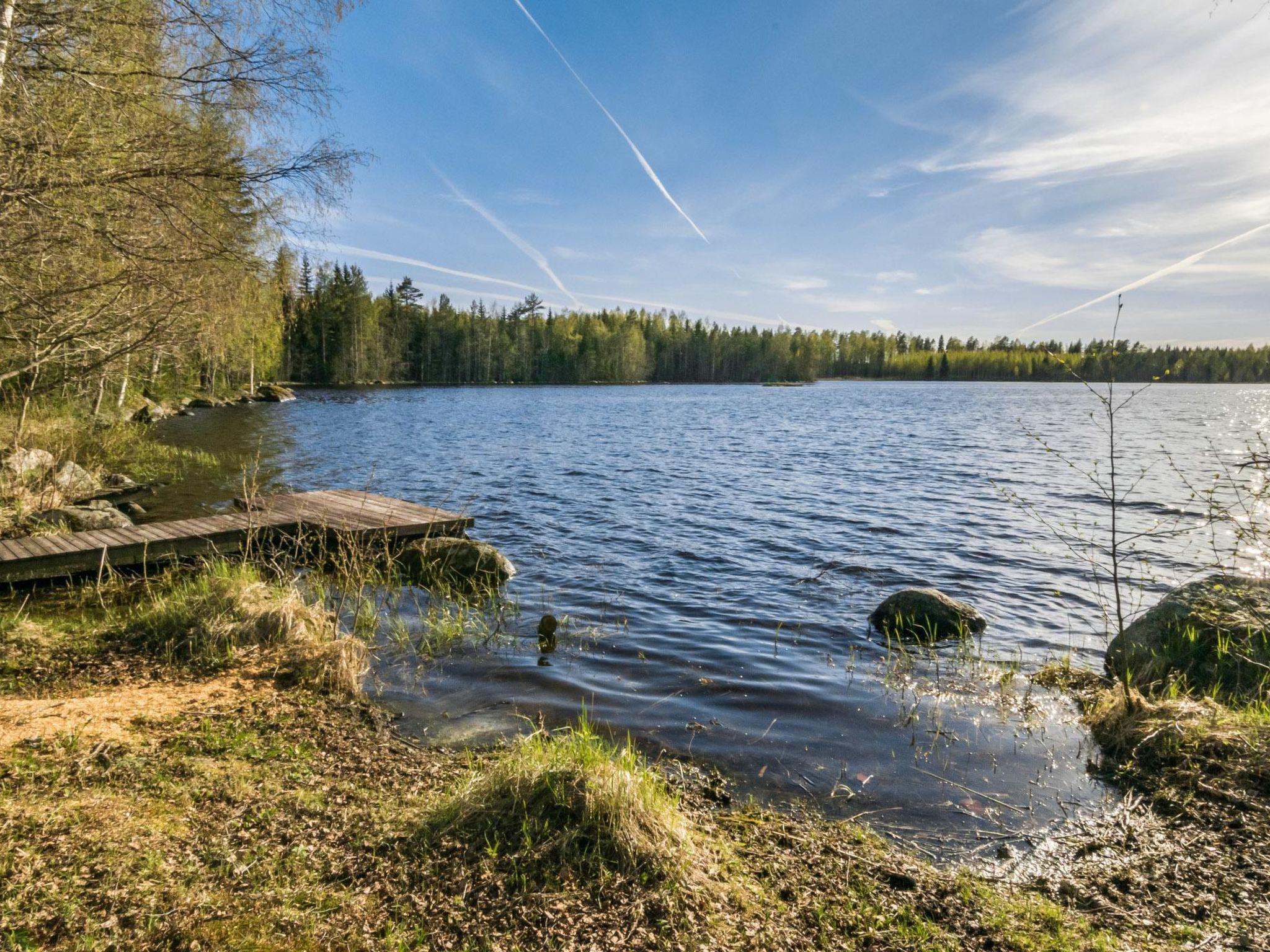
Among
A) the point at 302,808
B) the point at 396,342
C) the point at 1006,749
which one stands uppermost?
the point at 396,342

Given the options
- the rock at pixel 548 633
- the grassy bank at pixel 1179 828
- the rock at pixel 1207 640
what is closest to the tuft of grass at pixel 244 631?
the rock at pixel 548 633

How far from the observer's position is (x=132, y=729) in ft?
15.6

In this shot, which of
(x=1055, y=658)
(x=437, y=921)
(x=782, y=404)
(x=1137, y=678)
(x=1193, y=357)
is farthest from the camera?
(x=1193, y=357)

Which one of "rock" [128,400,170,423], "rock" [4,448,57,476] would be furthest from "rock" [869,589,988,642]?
"rock" [128,400,170,423]

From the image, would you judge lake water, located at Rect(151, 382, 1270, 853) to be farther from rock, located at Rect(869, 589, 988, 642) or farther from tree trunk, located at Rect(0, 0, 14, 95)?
tree trunk, located at Rect(0, 0, 14, 95)

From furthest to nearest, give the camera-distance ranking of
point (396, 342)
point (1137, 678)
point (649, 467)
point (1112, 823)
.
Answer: point (396, 342) < point (649, 467) < point (1137, 678) < point (1112, 823)

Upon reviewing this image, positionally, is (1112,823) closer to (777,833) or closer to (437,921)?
(777,833)

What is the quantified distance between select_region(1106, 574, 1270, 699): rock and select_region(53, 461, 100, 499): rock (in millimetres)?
16599

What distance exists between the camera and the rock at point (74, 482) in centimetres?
1294

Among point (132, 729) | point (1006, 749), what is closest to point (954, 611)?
point (1006, 749)

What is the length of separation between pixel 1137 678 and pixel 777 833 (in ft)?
16.0

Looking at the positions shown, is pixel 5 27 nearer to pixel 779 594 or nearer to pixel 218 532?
pixel 218 532

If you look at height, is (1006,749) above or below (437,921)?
below

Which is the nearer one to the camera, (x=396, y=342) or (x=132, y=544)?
(x=132, y=544)
